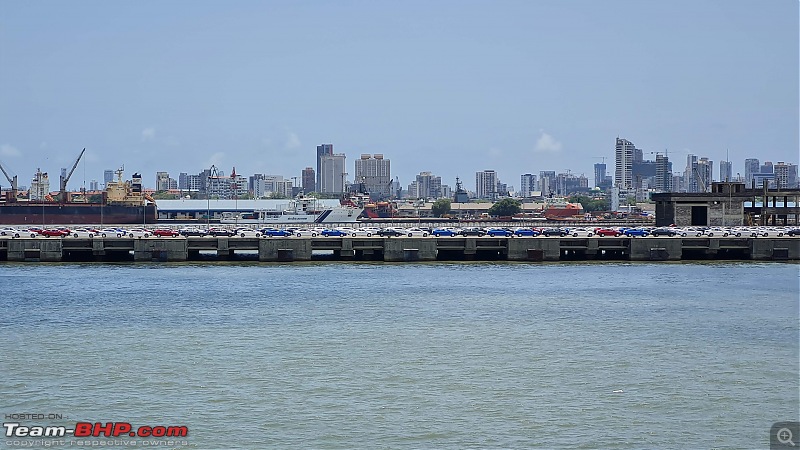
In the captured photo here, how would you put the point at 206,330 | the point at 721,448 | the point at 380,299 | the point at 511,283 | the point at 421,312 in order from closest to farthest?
the point at 721,448, the point at 206,330, the point at 421,312, the point at 380,299, the point at 511,283

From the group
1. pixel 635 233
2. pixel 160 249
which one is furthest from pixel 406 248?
pixel 635 233

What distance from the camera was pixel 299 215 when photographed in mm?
185375

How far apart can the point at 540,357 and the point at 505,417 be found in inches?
321

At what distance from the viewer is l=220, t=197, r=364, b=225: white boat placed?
17588cm

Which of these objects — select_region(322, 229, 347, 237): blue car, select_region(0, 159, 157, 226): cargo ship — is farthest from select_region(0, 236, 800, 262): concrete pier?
select_region(0, 159, 157, 226): cargo ship

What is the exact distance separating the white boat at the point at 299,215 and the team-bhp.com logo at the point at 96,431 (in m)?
141

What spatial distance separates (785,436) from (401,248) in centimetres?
5196

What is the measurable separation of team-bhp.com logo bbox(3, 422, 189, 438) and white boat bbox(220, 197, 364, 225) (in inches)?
5552

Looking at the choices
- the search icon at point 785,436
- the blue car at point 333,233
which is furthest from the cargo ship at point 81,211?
the search icon at point 785,436

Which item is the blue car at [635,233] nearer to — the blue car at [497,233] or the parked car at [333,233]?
the blue car at [497,233]

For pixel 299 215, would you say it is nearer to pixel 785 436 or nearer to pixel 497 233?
pixel 497 233

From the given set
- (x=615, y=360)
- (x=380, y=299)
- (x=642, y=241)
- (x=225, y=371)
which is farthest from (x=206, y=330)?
(x=642, y=241)

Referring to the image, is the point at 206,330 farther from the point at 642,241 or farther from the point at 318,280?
the point at 642,241

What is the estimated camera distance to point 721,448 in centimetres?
2391
